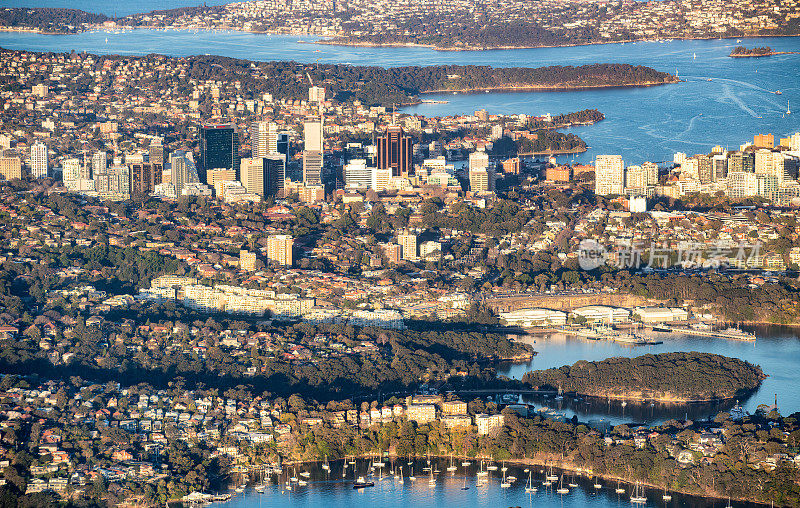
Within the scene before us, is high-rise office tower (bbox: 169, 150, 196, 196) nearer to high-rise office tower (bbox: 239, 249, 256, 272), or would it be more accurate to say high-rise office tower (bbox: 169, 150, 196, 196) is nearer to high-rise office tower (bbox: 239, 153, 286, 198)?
high-rise office tower (bbox: 239, 153, 286, 198)

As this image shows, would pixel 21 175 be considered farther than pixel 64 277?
Yes

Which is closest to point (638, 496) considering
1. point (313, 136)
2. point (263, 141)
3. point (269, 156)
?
point (269, 156)

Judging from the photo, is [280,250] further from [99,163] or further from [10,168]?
[10,168]

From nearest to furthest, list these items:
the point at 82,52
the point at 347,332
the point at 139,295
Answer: the point at 347,332 < the point at 139,295 < the point at 82,52

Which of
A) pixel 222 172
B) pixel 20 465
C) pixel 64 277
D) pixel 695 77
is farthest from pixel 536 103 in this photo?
pixel 20 465

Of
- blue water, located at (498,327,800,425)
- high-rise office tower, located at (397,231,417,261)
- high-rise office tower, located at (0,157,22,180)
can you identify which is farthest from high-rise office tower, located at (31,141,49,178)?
blue water, located at (498,327,800,425)

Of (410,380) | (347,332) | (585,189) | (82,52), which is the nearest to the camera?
(410,380)

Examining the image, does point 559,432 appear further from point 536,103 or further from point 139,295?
point 536,103
